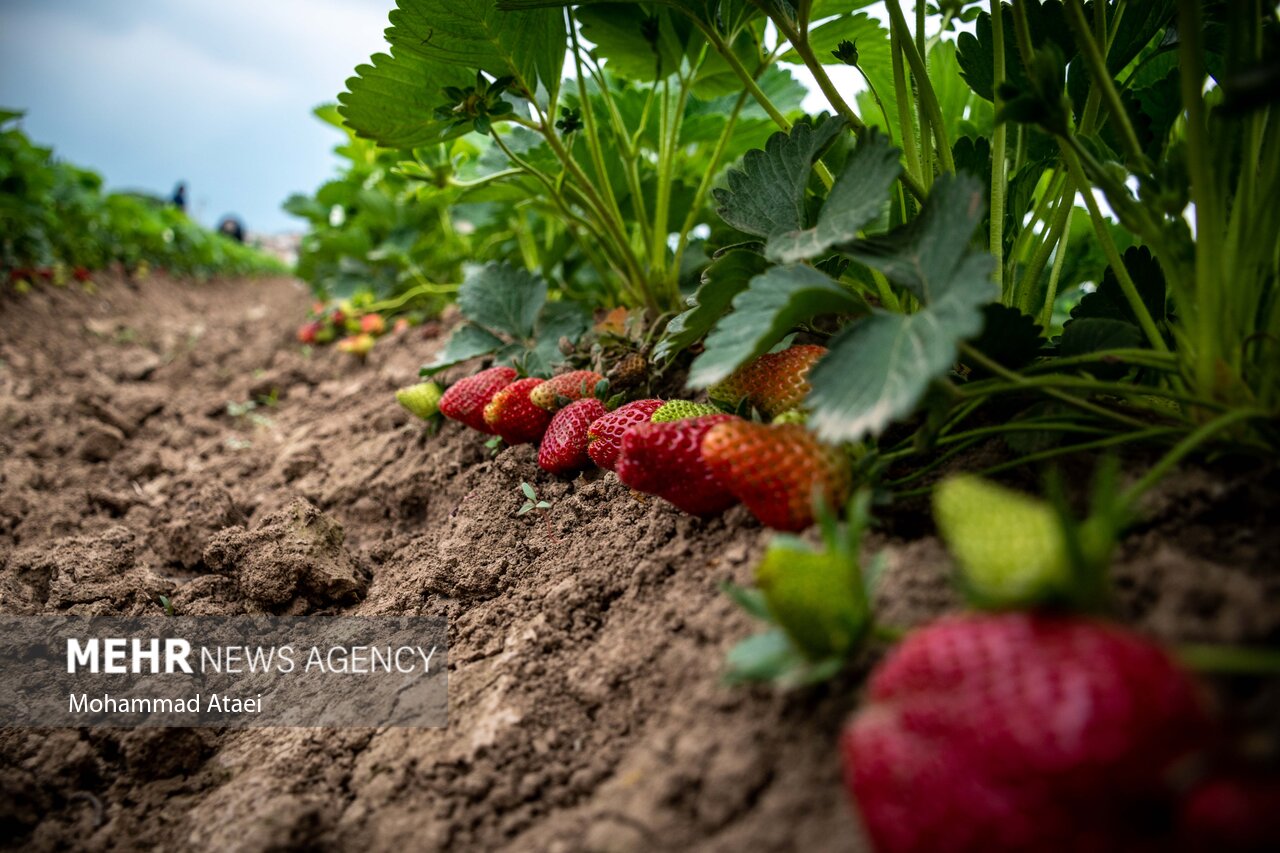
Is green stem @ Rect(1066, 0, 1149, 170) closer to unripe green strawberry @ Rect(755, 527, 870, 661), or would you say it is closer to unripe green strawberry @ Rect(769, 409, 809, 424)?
unripe green strawberry @ Rect(769, 409, 809, 424)

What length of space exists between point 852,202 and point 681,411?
33 centimetres

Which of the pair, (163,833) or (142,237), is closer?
(163,833)

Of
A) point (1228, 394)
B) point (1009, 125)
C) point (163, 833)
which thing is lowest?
point (163, 833)

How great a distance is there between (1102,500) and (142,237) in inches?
213

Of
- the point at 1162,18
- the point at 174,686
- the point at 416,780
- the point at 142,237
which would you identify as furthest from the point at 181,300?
the point at 1162,18

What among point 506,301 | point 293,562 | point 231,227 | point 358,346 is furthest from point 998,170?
point 231,227

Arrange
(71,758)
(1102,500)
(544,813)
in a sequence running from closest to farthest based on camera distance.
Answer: (1102,500) < (544,813) < (71,758)

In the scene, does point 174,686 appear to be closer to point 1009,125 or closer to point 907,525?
point 907,525

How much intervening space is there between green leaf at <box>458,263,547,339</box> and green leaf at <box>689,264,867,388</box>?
0.95 metres

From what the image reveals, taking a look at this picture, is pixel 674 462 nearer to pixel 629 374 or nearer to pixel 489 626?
pixel 489 626

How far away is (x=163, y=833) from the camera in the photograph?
834 mm

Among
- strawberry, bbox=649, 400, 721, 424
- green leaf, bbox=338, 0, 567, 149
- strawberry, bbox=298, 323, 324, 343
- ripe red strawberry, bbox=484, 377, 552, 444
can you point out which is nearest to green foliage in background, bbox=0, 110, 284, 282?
strawberry, bbox=298, 323, 324, 343

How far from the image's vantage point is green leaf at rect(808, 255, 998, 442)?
61 centimetres

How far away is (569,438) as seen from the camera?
1167 mm
